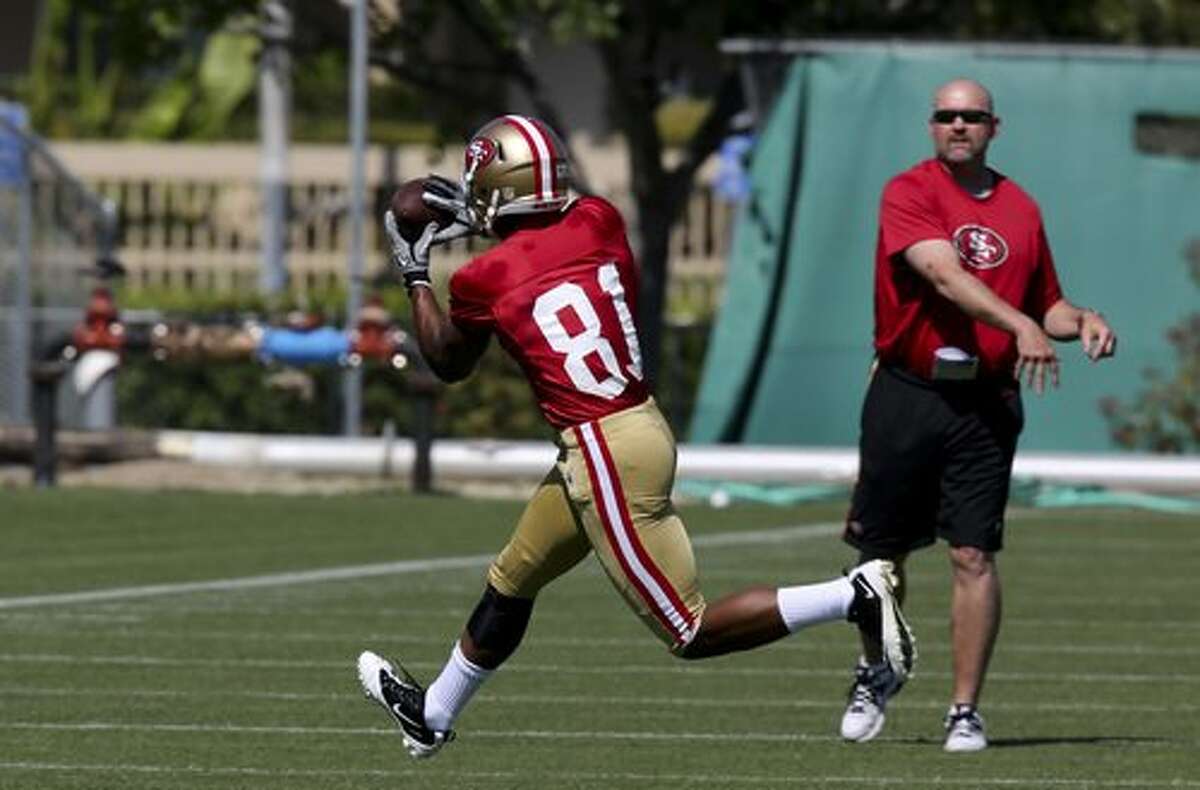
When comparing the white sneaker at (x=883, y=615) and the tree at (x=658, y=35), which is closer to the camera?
the white sneaker at (x=883, y=615)

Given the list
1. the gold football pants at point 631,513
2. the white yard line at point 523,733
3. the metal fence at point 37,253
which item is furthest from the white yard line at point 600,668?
the metal fence at point 37,253

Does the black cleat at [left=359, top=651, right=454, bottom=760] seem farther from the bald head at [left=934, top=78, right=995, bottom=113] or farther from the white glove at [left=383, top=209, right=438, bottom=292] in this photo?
the bald head at [left=934, top=78, right=995, bottom=113]

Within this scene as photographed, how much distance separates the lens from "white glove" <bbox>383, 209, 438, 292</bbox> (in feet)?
33.4

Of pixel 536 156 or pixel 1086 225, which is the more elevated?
pixel 536 156

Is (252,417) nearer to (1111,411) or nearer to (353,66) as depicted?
(353,66)

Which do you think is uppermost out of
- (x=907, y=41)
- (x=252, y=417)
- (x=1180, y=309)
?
(x=907, y=41)

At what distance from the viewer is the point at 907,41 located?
25000 millimetres

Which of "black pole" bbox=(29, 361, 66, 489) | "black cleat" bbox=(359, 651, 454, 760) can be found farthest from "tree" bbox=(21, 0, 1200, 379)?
"black cleat" bbox=(359, 651, 454, 760)

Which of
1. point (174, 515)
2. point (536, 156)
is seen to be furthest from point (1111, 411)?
point (536, 156)

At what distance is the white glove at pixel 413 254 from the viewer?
10.2 metres

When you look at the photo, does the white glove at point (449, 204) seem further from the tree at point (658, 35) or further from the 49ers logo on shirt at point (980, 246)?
the tree at point (658, 35)

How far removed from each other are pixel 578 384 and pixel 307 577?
7.94 meters

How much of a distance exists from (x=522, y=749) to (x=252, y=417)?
17.8 meters

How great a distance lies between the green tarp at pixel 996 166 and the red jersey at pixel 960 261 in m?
13.2
